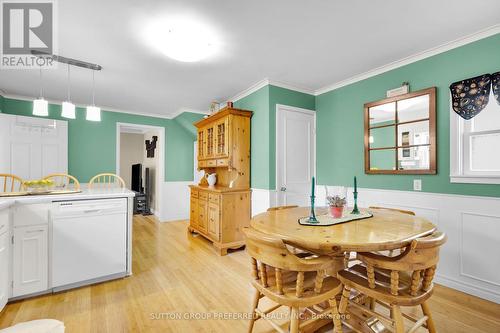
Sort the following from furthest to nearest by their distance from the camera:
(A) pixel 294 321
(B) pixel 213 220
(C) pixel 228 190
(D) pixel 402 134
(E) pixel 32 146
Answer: (E) pixel 32 146 < (B) pixel 213 220 < (C) pixel 228 190 < (D) pixel 402 134 < (A) pixel 294 321

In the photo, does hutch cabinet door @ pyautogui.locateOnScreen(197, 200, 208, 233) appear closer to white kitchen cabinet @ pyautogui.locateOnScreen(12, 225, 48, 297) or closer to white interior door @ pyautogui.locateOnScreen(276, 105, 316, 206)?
white interior door @ pyautogui.locateOnScreen(276, 105, 316, 206)

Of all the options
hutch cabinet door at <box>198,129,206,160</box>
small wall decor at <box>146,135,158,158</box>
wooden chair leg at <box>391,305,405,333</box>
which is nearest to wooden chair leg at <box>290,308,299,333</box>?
wooden chair leg at <box>391,305,405,333</box>

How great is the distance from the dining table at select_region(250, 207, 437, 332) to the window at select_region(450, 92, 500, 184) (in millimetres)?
994

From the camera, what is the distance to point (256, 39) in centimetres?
231

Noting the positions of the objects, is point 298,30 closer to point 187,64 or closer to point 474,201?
point 187,64

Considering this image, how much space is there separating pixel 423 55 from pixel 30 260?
4479 mm

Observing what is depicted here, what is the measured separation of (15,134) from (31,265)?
9.69 feet

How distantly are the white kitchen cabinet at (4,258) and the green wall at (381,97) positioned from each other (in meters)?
3.66

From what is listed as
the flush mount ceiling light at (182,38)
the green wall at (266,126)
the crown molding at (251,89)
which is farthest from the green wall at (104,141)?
the flush mount ceiling light at (182,38)

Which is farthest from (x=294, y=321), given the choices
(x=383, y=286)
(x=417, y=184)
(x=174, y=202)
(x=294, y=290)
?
(x=174, y=202)

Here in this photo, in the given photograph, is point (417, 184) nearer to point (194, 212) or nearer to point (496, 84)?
point (496, 84)

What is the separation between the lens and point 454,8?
6.16ft

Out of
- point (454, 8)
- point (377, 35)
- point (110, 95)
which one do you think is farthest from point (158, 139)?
point (454, 8)

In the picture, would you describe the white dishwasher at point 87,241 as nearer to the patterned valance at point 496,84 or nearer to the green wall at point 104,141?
the green wall at point 104,141
